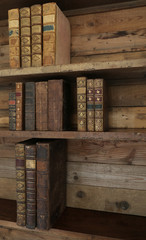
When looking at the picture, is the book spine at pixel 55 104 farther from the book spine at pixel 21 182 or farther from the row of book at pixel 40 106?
the book spine at pixel 21 182

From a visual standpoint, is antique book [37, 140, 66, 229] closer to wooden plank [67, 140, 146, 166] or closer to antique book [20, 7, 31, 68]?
wooden plank [67, 140, 146, 166]

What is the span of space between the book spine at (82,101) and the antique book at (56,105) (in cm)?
7

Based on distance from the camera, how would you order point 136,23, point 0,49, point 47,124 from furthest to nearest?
point 0,49 < point 136,23 < point 47,124

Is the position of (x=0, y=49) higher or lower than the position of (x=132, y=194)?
higher

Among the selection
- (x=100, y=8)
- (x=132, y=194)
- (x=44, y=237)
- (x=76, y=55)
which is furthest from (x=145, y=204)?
(x=100, y=8)

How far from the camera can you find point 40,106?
0.88m

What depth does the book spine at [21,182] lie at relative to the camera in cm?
90

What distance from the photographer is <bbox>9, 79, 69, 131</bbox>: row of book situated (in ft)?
2.82

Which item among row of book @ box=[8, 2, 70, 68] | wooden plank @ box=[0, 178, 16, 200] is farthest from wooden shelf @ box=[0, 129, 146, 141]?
wooden plank @ box=[0, 178, 16, 200]

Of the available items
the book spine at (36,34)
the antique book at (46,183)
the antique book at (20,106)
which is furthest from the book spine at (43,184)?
the book spine at (36,34)

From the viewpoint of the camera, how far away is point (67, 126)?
3.05ft

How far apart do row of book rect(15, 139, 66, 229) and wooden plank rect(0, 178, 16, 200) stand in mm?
296

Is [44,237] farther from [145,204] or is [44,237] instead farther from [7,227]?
[145,204]

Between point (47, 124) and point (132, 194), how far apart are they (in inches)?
20.6
